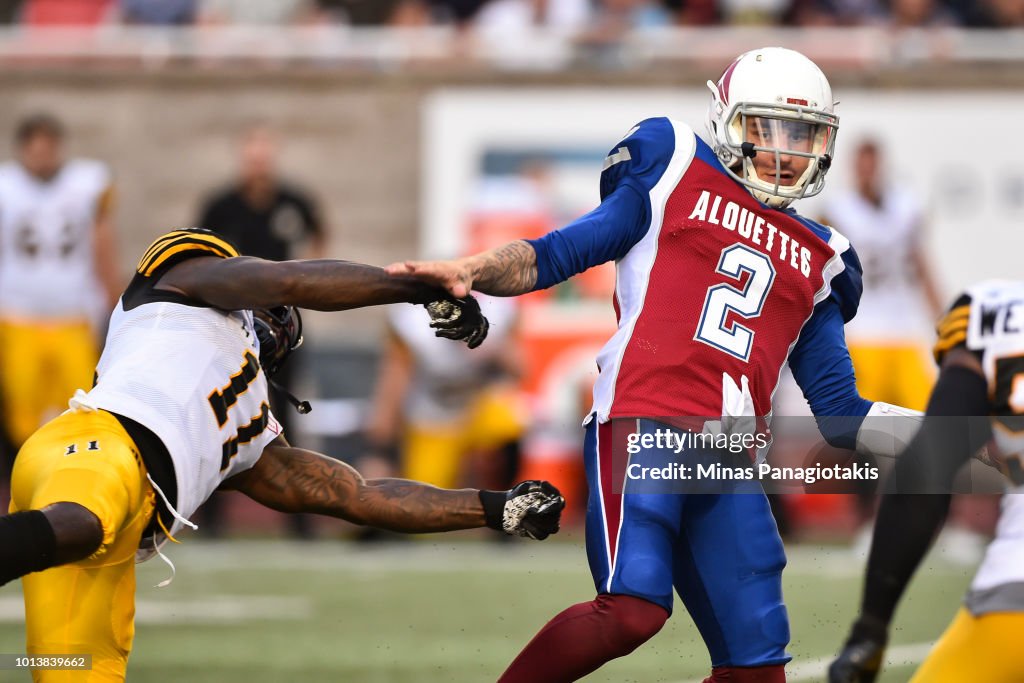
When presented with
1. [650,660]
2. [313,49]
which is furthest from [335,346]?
[650,660]

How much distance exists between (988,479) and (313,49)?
9.27m

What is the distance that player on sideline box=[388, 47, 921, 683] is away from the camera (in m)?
3.77

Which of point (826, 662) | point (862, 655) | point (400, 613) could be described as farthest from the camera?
point (400, 613)

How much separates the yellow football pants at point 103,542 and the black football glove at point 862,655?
169 cm

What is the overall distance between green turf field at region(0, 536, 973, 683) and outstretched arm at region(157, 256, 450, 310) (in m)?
1.87

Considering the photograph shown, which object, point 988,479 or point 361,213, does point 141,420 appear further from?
point 361,213

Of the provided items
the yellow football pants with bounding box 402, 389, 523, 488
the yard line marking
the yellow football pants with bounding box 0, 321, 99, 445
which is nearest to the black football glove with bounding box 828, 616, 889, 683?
the yard line marking

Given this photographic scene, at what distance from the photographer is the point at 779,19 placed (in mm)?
12211

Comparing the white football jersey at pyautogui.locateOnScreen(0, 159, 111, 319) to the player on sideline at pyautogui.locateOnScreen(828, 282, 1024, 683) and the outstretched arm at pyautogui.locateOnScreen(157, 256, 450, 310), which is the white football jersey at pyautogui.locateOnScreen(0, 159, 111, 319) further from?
the player on sideline at pyautogui.locateOnScreen(828, 282, 1024, 683)

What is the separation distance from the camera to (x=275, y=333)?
4.41m

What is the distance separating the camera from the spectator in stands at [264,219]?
30.9ft

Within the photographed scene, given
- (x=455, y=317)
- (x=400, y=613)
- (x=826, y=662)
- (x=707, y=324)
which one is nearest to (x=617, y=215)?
(x=707, y=324)

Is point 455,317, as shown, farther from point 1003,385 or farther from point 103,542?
point 1003,385

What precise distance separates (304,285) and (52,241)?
568cm
